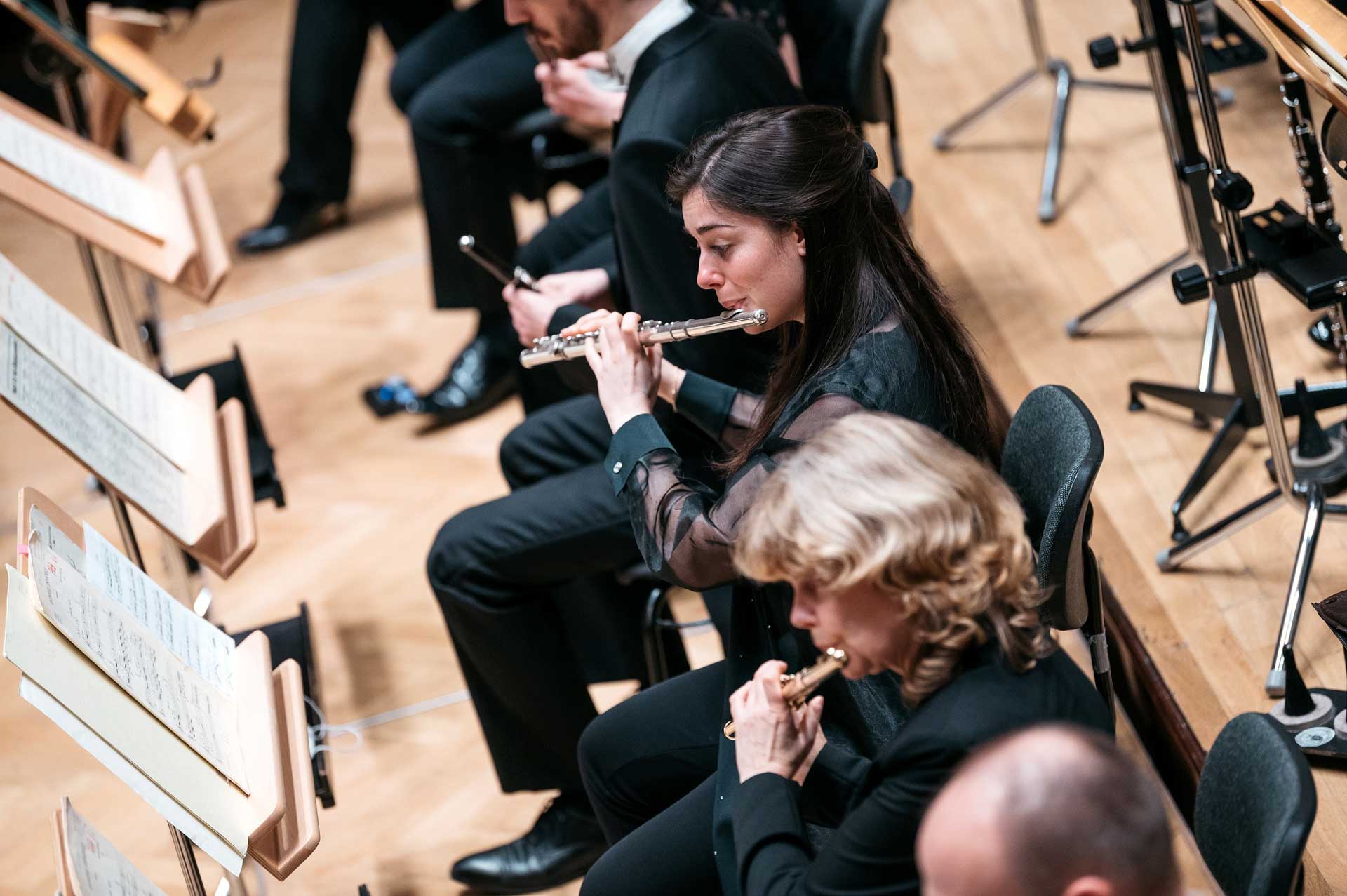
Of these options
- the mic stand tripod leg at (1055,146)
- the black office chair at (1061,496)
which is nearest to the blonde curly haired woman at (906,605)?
the black office chair at (1061,496)

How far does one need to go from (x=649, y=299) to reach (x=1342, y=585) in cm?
109

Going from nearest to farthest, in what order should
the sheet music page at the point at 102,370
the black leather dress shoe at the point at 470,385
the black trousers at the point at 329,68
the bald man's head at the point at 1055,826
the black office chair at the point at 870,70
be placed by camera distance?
the bald man's head at the point at 1055,826
the sheet music page at the point at 102,370
the black office chair at the point at 870,70
the black leather dress shoe at the point at 470,385
the black trousers at the point at 329,68

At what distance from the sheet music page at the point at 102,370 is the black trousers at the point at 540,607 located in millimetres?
417

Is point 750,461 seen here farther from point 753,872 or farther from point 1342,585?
point 1342,585

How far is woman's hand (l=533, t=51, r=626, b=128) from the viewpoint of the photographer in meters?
2.43

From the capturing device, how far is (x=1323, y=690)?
74.4 inches

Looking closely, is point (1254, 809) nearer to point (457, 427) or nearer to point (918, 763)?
point (918, 763)

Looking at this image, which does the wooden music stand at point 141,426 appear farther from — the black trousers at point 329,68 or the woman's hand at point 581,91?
the black trousers at point 329,68

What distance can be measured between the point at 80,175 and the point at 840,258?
134cm

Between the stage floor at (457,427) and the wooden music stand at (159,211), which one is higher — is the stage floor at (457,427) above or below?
below

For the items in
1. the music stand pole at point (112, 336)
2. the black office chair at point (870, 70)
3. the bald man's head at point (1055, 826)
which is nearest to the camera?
the bald man's head at point (1055, 826)

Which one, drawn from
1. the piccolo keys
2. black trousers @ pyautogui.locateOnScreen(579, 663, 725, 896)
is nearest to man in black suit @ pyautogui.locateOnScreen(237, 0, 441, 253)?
the piccolo keys

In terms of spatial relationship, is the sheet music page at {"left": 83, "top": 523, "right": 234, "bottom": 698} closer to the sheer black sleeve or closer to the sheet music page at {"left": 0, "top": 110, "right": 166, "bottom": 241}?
the sheer black sleeve

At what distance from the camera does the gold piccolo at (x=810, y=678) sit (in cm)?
129
